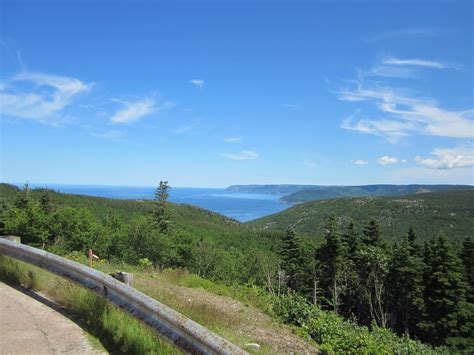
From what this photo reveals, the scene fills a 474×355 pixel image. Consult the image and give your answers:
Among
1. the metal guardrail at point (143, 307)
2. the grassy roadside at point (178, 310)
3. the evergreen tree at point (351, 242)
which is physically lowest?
the evergreen tree at point (351, 242)

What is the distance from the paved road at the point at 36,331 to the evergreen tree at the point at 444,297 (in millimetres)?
51229

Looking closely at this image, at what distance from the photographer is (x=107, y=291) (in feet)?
14.0

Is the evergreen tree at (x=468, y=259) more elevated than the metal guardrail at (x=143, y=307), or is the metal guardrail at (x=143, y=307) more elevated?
the metal guardrail at (x=143, y=307)

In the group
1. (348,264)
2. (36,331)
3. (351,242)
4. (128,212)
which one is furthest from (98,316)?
(128,212)

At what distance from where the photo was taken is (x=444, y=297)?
4756 cm

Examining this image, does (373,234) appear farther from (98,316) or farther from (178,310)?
(98,316)

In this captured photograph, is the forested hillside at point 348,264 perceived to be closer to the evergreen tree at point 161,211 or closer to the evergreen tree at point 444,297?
the evergreen tree at point 444,297

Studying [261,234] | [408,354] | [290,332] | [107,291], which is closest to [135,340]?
[107,291]

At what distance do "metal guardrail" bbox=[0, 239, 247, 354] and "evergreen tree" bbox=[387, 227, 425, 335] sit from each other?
2063 inches

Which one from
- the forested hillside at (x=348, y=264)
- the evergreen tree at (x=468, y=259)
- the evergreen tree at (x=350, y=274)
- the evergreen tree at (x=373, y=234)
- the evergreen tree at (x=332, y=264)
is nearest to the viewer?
the forested hillside at (x=348, y=264)

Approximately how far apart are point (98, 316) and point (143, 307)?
104cm

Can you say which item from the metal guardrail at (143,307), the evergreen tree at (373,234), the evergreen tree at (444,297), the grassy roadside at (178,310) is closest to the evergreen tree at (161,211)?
the evergreen tree at (373,234)

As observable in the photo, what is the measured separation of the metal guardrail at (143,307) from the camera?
9.56ft

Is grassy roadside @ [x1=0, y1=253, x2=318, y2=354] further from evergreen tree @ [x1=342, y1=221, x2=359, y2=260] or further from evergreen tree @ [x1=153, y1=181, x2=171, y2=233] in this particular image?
evergreen tree @ [x1=153, y1=181, x2=171, y2=233]
